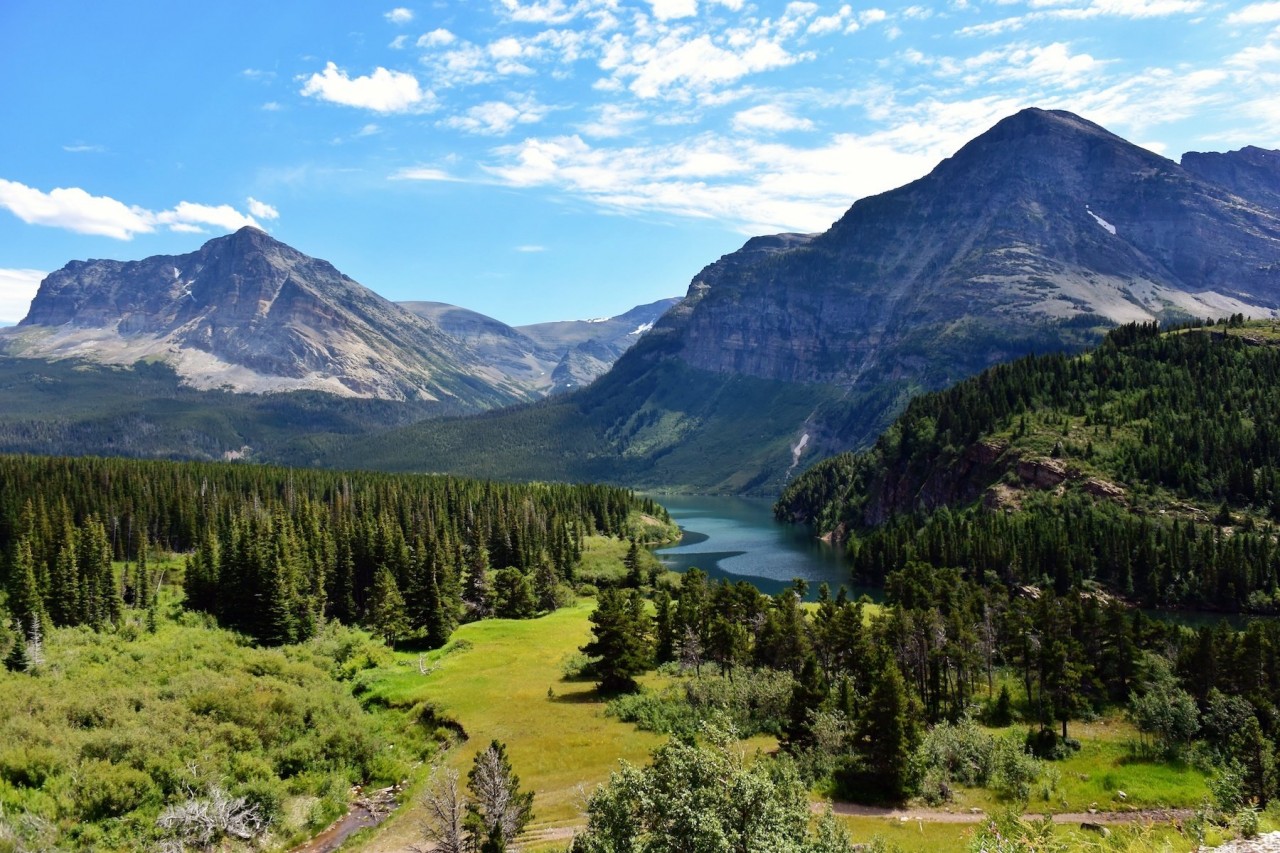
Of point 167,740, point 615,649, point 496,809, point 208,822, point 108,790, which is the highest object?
point 496,809

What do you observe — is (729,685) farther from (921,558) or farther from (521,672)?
(921,558)

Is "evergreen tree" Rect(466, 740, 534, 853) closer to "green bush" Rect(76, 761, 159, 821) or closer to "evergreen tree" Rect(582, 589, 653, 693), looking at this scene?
"green bush" Rect(76, 761, 159, 821)

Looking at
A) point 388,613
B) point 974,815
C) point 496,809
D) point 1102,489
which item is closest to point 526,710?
point 496,809

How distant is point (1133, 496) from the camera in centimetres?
15775

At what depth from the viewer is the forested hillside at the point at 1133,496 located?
132 metres

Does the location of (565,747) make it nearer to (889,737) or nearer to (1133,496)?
(889,737)

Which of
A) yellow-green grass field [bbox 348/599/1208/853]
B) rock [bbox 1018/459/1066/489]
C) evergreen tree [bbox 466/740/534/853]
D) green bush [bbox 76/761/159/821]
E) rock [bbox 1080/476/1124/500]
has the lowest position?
yellow-green grass field [bbox 348/599/1208/853]

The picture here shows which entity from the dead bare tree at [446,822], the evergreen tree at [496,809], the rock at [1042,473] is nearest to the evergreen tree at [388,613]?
the dead bare tree at [446,822]

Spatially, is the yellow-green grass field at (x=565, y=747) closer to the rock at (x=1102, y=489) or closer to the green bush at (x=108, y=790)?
the green bush at (x=108, y=790)

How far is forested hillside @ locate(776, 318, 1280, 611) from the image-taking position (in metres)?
132

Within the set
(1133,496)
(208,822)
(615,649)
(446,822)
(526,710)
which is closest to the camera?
(446,822)

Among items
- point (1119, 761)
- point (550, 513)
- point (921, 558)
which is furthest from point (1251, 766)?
point (550, 513)

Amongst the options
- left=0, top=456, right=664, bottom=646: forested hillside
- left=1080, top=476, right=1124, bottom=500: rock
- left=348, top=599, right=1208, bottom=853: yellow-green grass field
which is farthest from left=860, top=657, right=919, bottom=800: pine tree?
left=1080, top=476, right=1124, bottom=500: rock

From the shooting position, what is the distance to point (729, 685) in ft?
234
